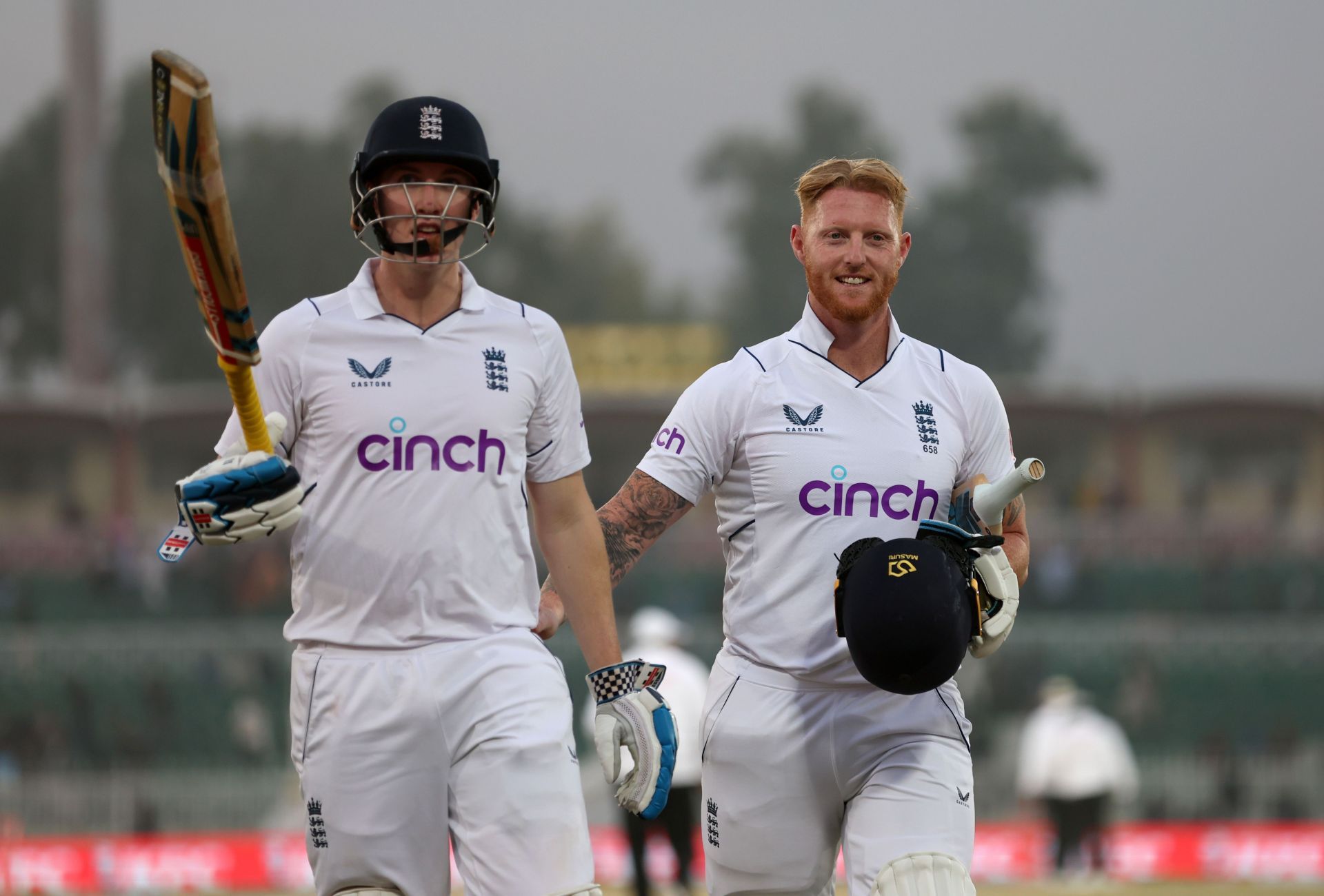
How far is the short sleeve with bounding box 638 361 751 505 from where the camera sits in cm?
531

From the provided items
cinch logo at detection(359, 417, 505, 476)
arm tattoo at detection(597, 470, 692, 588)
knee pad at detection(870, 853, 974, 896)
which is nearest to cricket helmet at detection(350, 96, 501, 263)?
cinch logo at detection(359, 417, 505, 476)

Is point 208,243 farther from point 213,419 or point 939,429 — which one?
point 213,419

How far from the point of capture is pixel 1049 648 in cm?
2211

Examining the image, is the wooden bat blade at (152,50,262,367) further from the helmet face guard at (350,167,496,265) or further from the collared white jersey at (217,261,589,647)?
the helmet face guard at (350,167,496,265)

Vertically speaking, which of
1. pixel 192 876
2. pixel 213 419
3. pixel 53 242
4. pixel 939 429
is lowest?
pixel 192 876

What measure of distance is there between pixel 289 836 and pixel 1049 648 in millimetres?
9475

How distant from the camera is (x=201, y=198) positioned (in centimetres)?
389

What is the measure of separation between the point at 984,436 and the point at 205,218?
245 cm

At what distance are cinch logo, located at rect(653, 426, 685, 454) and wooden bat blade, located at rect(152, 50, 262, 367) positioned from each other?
4.94 feet

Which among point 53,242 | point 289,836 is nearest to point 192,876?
point 289,836

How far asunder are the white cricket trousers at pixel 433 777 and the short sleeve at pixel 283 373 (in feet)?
1.99

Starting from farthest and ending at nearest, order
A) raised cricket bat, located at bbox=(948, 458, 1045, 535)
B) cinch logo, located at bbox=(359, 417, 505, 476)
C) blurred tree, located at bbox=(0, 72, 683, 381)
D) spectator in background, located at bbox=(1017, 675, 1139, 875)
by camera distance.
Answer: blurred tree, located at bbox=(0, 72, 683, 381), spectator in background, located at bbox=(1017, 675, 1139, 875), raised cricket bat, located at bbox=(948, 458, 1045, 535), cinch logo, located at bbox=(359, 417, 505, 476)

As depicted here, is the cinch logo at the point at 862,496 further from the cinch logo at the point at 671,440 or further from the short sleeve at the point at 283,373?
the short sleeve at the point at 283,373

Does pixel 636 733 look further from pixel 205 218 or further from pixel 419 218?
pixel 205 218
